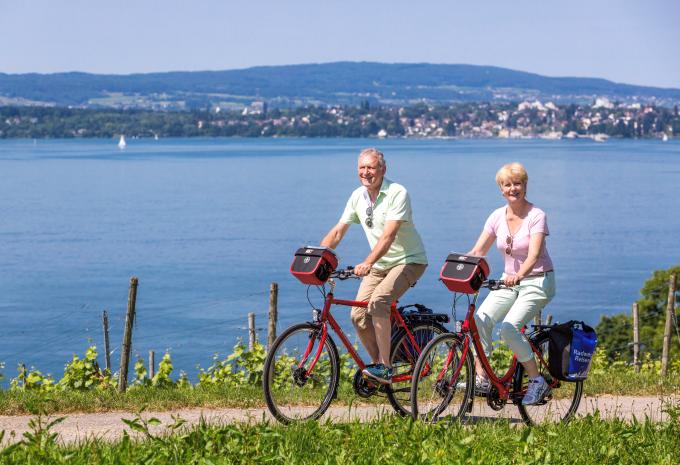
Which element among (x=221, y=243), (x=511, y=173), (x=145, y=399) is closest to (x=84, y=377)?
(x=145, y=399)

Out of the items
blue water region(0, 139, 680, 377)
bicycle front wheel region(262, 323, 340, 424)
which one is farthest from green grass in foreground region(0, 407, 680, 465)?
blue water region(0, 139, 680, 377)

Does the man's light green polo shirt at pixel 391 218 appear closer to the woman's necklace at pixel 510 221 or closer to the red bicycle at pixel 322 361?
the red bicycle at pixel 322 361

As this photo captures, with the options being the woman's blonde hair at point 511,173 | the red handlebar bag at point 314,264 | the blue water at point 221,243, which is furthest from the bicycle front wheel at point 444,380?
the blue water at point 221,243

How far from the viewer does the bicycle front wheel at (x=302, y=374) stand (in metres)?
7.28

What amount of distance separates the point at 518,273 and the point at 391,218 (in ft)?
2.94

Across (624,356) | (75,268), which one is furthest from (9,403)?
(75,268)

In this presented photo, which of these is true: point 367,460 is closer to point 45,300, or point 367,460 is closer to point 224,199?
point 45,300

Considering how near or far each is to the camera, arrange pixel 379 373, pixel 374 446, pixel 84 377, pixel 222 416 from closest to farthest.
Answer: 1. pixel 374 446
2. pixel 379 373
3. pixel 222 416
4. pixel 84 377

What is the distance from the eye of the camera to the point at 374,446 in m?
6.50

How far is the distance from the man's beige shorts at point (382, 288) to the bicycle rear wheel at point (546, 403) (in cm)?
98

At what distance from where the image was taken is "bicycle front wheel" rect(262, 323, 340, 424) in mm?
7277

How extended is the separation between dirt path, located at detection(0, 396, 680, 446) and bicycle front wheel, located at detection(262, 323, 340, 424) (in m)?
0.14

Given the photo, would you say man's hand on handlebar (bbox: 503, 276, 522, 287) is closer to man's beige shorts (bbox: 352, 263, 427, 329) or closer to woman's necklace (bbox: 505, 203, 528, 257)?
woman's necklace (bbox: 505, 203, 528, 257)

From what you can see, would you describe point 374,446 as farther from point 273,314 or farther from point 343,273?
point 273,314
